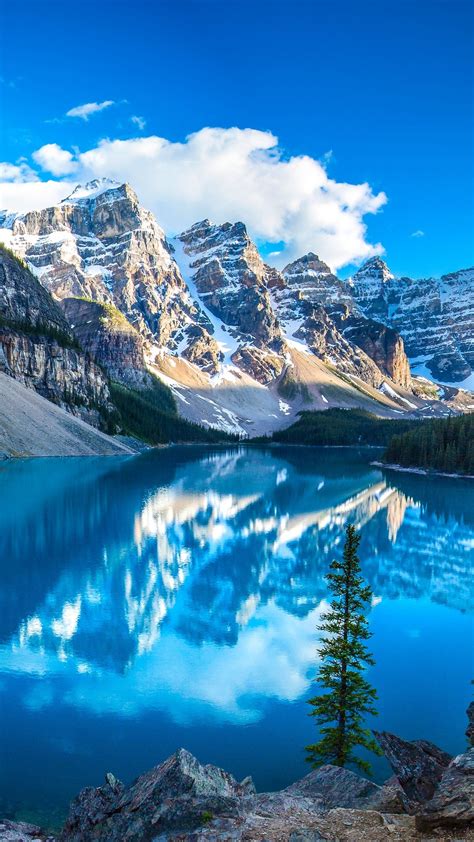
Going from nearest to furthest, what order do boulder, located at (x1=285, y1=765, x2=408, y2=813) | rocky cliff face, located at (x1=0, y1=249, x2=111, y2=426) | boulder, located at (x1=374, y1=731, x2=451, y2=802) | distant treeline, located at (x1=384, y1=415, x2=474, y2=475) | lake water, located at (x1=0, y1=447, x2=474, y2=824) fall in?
boulder, located at (x1=285, y1=765, x2=408, y2=813)
boulder, located at (x1=374, y1=731, x2=451, y2=802)
lake water, located at (x1=0, y1=447, x2=474, y2=824)
distant treeline, located at (x1=384, y1=415, x2=474, y2=475)
rocky cliff face, located at (x1=0, y1=249, x2=111, y2=426)

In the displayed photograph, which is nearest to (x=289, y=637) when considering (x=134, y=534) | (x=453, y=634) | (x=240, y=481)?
(x=453, y=634)

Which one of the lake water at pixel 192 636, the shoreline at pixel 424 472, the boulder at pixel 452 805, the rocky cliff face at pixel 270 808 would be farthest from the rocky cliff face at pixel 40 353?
the boulder at pixel 452 805

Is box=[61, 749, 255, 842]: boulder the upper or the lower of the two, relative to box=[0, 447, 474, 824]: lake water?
upper

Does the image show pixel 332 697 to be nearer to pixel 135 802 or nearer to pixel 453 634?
pixel 135 802

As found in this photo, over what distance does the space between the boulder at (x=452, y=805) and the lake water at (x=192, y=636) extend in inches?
262

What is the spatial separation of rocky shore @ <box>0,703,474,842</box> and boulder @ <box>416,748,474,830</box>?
0.01 m

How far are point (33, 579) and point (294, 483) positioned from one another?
2344 inches

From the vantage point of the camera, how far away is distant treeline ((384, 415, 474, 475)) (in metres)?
105

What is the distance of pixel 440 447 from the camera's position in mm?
108500

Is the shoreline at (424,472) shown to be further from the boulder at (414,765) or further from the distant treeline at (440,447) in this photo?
the boulder at (414,765)

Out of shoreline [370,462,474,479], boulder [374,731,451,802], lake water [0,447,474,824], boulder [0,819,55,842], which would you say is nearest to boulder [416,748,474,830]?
boulder [374,731,451,802]

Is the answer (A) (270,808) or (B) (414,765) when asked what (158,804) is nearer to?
(A) (270,808)

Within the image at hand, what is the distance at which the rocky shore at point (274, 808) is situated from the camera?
7762 mm

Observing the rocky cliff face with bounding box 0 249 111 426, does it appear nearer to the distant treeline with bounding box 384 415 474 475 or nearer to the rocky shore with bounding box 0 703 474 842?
the distant treeline with bounding box 384 415 474 475
